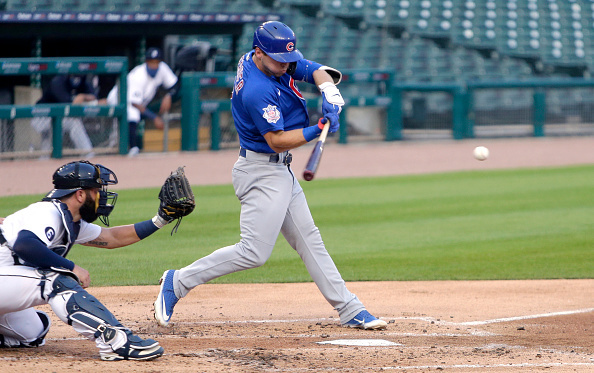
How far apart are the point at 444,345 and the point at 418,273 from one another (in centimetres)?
245

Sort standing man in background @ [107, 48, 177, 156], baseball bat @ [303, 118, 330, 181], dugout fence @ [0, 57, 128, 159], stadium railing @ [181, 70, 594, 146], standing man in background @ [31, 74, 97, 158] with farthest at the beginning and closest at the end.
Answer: stadium railing @ [181, 70, 594, 146], standing man in background @ [107, 48, 177, 156], standing man in background @ [31, 74, 97, 158], dugout fence @ [0, 57, 128, 159], baseball bat @ [303, 118, 330, 181]

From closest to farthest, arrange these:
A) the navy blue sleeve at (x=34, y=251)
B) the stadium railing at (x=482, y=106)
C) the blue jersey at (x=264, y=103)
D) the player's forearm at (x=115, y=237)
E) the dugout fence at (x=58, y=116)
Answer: the navy blue sleeve at (x=34, y=251)
the blue jersey at (x=264, y=103)
the player's forearm at (x=115, y=237)
the dugout fence at (x=58, y=116)
the stadium railing at (x=482, y=106)

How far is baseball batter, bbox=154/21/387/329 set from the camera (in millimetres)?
4586

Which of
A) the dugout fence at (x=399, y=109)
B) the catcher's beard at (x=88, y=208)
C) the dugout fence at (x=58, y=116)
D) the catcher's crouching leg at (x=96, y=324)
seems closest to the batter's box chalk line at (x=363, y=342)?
the catcher's crouching leg at (x=96, y=324)

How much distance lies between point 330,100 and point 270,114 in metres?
0.35

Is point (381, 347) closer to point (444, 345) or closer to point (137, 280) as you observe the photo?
point (444, 345)

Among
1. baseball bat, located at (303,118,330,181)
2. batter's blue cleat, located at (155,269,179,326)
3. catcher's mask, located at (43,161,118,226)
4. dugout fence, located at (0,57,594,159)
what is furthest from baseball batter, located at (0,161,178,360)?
dugout fence, located at (0,57,594,159)

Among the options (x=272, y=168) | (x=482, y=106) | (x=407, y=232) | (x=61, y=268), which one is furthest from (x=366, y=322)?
(x=482, y=106)

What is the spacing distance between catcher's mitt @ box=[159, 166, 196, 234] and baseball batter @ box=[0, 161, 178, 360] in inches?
14.6

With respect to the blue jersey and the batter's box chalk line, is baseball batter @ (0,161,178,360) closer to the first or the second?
the blue jersey

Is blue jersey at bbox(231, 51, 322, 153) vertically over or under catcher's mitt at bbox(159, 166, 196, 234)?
over

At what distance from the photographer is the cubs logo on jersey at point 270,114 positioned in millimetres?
4535

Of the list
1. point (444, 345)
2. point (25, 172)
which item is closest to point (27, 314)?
point (444, 345)

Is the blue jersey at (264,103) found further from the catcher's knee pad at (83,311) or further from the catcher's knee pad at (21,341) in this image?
the catcher's knee pad at (21,341)
